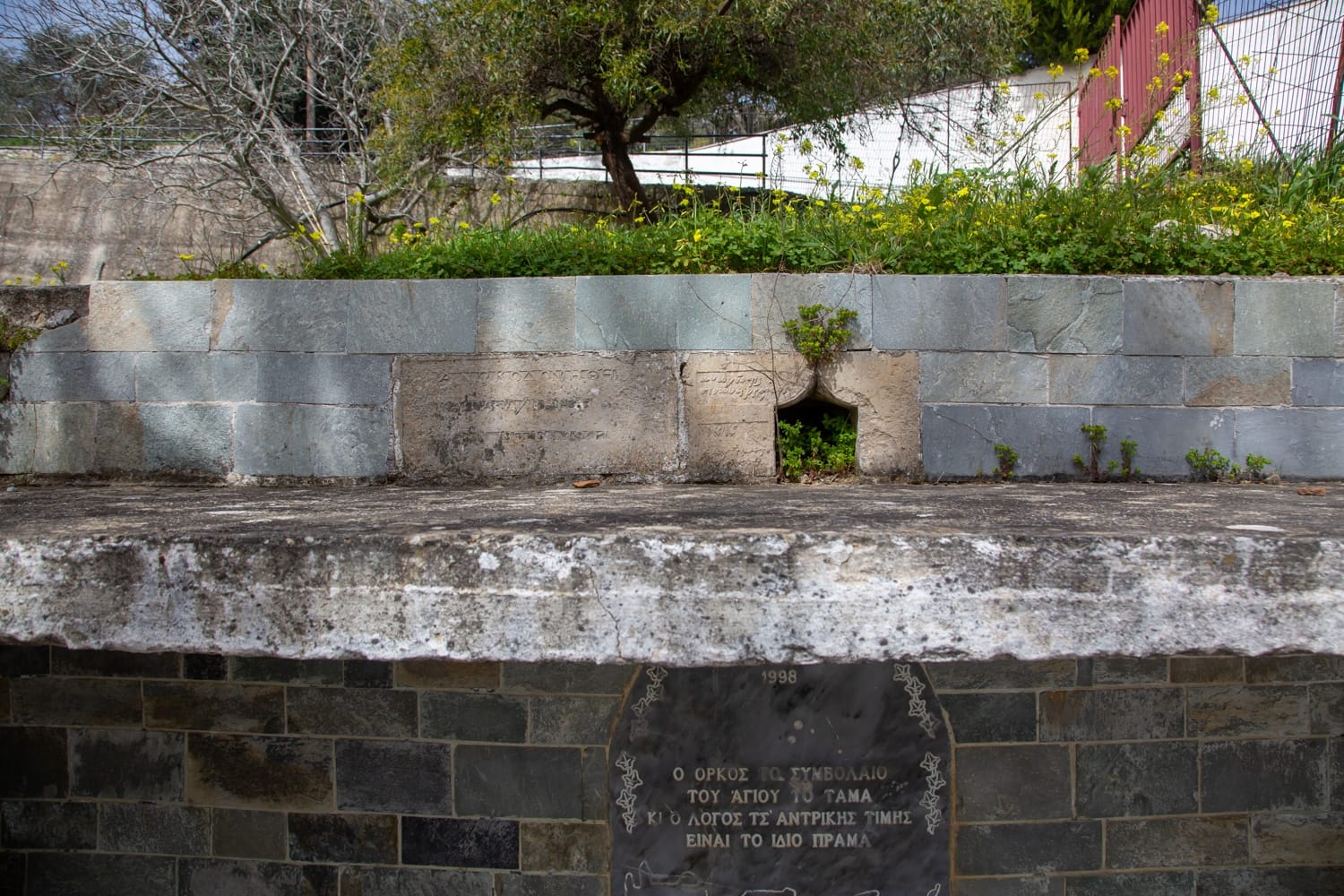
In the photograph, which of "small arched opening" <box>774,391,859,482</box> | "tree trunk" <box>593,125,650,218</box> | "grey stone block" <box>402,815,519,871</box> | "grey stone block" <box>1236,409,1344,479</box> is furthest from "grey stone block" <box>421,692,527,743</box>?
"tree trunk" <box>593,125,650,218</box>

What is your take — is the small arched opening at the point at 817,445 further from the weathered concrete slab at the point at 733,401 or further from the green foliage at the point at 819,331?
the green foliage at the point at 819,331

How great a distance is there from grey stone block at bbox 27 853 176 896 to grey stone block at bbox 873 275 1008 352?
3513 mm

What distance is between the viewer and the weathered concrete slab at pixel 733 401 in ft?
13.9

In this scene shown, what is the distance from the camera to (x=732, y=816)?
3270 millimetres

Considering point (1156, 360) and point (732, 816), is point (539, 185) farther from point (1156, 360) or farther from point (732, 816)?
point (732, 816)

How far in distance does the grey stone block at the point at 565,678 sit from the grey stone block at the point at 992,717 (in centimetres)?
115

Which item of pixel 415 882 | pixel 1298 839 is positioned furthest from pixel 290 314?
pixel 1298 839

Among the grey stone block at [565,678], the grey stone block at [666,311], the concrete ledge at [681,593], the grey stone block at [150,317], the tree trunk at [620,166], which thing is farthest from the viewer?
the tree trunk at [620,166]

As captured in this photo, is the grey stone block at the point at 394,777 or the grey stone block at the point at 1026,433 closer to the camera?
the grey stone block at the point at 394,777

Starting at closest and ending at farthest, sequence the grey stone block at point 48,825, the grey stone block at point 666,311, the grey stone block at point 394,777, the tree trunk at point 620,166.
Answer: the grey stone block at point 394,777, the grey stone block at point 48,825, the grey stone block at point 666,311, the tree trunk at point 620,166

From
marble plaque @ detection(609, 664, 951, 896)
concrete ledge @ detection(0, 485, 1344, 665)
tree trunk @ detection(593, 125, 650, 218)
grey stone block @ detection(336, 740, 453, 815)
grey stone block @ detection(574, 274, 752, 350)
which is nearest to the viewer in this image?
concrete ledge @ detection(0, 485, 1344, 665)

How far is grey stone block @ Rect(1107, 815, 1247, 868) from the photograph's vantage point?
3396 millimetres

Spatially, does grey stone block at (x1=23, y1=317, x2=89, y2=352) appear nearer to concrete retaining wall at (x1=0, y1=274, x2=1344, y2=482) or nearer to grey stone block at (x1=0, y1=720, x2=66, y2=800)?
concrete retaining wall at (x1=0, y1=274, x2=1344, y2=482)

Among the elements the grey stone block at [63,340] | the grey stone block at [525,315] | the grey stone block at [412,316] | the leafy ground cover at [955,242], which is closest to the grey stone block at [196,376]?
the grey stone block at [63,340]
